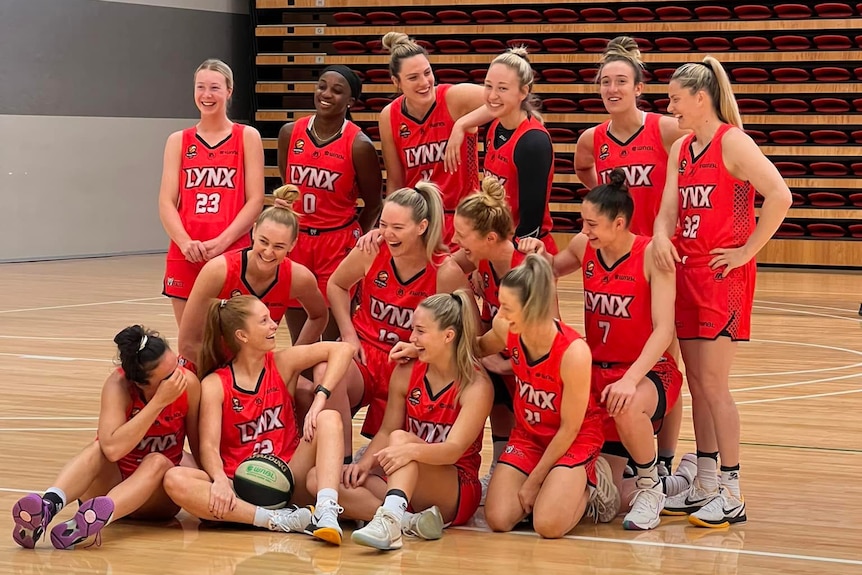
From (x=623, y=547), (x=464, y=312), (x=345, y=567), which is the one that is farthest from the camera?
(x=464, y=312)

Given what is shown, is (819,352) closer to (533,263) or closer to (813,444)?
(813,444)

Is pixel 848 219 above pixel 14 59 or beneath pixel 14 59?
beneath

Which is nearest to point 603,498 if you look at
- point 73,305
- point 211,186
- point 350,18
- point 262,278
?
point 262,278

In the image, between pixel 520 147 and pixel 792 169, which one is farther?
pixel 792 169

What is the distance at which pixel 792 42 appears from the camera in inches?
476

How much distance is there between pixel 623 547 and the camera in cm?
360

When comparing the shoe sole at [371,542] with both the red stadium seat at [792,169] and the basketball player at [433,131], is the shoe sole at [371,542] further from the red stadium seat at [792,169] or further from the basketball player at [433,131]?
the red stadium seat at [792,169]

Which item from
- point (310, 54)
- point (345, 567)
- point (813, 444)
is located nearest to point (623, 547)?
point (345, 567)

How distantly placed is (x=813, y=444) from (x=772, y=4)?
27.7 feet

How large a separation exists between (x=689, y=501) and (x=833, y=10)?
9.28 meters

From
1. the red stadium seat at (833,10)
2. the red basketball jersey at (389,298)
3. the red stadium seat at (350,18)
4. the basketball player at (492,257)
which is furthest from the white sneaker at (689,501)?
the red stadium seat at (350,18)

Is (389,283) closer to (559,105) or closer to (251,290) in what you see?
Result: (251,290)

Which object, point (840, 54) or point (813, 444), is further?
point (840, 54)

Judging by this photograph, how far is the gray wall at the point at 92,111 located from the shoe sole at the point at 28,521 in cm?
887
